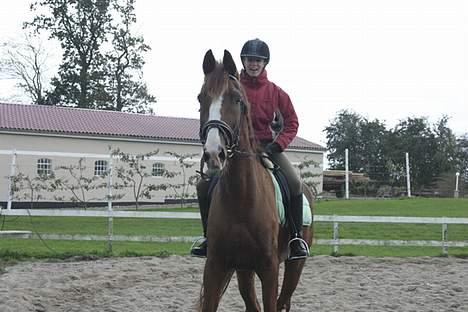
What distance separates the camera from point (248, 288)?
16.1 ft

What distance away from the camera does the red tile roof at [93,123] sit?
1161 inches

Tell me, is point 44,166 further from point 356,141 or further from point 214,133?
point 356,141

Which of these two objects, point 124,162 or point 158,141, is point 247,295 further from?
point 158,141

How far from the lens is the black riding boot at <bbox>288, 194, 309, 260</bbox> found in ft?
15.7

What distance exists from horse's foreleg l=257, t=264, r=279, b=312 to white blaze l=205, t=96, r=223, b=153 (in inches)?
49.8

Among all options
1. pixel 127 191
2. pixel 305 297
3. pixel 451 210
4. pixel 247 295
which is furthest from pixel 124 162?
pixel 247 295

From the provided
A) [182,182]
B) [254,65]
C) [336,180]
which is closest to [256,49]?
[254,65]

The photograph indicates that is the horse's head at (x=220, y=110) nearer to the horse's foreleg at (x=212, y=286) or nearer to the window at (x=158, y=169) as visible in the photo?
the horse's foreleg at (x=212, y=286)

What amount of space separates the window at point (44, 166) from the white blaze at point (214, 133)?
2554cm

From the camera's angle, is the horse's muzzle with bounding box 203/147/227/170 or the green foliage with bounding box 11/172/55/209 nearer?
the horse's muzzle with bounding box 203/147/227/170

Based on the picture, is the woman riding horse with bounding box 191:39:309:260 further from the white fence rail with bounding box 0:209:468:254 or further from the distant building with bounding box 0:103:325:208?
the distant building with bounding box 0:103:325:208

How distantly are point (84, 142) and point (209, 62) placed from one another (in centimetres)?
2740

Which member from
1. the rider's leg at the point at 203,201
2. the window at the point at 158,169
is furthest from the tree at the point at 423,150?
the rider's leg at the point at 203,201

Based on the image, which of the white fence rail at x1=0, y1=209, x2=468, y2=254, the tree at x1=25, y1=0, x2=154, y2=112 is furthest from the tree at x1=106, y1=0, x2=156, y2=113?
the white fence rail at x1=0, y1=209, x2=468, y2=254
